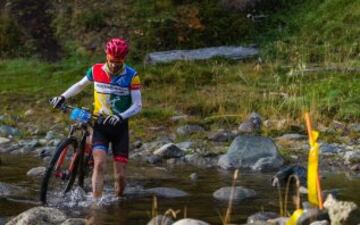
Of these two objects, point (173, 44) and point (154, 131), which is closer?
point (154, 131)

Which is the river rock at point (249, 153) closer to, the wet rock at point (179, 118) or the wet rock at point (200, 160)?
the wet rock at point (200, 160)

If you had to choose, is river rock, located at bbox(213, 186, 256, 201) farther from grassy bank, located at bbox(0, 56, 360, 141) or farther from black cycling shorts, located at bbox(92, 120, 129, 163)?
grassy bank, located at bbox(0, 56, 360, 141)

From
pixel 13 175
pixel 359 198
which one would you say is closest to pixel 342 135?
pixel 359 198

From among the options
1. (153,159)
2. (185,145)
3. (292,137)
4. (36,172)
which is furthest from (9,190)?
(292,137)

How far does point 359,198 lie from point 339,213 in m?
2.88

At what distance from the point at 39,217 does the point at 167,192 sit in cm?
261

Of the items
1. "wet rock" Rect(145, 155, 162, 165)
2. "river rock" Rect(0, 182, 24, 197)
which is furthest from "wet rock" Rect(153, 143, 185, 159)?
"river rock" Rect(0, 182, 24, 197)

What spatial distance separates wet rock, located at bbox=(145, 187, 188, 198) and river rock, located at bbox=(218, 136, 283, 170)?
2.24m

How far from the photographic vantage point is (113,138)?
30.9 ft

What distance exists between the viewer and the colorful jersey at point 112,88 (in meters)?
9.23

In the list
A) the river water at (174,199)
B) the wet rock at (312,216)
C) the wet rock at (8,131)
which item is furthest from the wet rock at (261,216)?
the wet rock at (8,131)

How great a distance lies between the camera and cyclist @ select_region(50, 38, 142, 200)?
9.05 meters

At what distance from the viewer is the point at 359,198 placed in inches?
361

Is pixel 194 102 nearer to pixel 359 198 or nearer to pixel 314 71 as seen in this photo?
pixel 314 71
